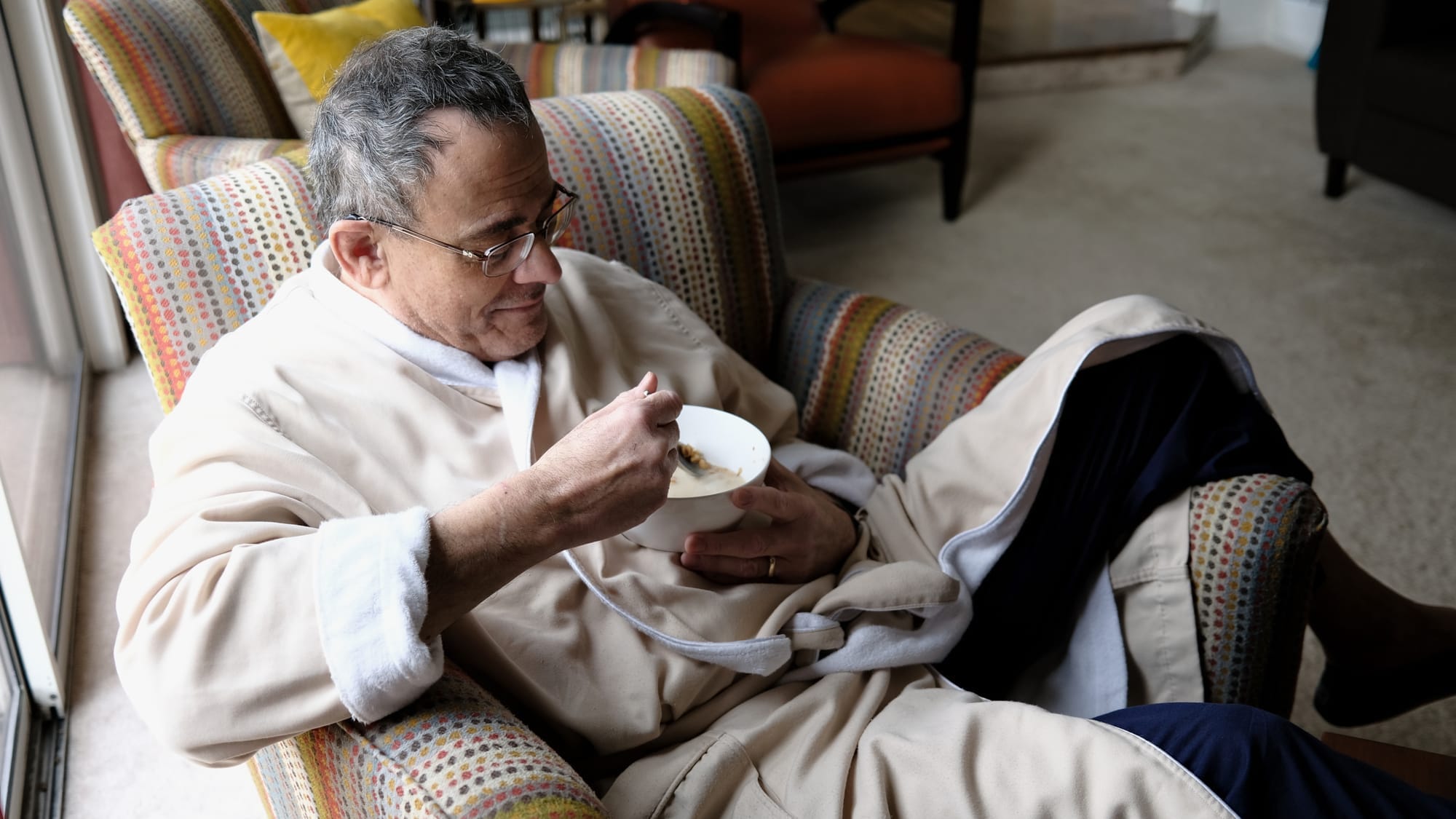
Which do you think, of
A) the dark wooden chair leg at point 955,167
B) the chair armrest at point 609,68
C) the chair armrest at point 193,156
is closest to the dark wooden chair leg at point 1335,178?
the dark wooden chair leg at point 955,167

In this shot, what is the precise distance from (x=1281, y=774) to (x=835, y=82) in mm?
2549

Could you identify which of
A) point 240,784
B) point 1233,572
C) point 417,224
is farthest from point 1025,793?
point 240,784

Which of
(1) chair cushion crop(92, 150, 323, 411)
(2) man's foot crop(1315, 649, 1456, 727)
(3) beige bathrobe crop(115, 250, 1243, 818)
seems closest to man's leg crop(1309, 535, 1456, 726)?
(2) man's foot crop(1315, 649, 1456, 727)

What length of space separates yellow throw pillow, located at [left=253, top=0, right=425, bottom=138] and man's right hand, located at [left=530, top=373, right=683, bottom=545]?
1.49 metres

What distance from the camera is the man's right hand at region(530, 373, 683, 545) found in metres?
1.02

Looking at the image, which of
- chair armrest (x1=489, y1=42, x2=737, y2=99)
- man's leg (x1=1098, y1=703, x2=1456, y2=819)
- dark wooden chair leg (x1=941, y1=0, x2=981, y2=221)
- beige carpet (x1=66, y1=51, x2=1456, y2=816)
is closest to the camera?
man's leg (x1=1098, y1=703, x2=1456, y2=819)

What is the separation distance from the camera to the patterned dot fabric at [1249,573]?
122 centimetres

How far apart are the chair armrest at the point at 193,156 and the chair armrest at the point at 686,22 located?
4.62ft

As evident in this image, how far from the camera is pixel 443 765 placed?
2.92 ft

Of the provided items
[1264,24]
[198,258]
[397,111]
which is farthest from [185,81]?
[1264,24]

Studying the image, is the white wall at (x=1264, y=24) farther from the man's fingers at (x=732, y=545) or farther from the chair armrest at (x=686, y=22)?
the man's fingers at (x=732, y=545)

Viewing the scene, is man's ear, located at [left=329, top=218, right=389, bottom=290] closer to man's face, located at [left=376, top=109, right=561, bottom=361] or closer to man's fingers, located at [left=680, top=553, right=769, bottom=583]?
man's face, located at [left=376, top=109, right=561, bottom=361]

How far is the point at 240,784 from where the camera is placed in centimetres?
171

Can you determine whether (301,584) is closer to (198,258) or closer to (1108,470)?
(198,258)
